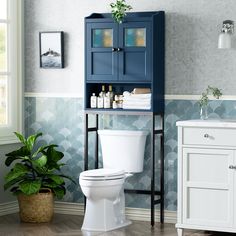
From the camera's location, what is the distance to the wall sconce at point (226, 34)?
5.81m

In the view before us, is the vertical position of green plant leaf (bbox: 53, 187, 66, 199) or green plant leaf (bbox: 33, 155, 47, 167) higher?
green plant leaf (bbox: 33, 155, 47, 167)

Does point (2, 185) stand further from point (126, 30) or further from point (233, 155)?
point (233, 155)

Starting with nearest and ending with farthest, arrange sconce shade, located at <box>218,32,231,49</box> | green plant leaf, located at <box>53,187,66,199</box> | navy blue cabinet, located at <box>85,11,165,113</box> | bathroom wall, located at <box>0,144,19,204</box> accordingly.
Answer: sconce shade, located at <box>218,32,231,49</box> < navy blue cabinet, located at <box>85,11,165,113</box> < green plant leaf, located at <box>53,187,66,199</box> < bathroom wall, located at <box>0,144,19,204</box>

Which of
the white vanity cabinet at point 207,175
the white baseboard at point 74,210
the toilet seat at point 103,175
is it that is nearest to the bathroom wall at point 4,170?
the white baseboard at point 74,210

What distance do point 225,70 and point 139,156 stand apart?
41.9 inches

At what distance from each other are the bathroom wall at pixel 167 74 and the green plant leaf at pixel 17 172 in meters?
0.56

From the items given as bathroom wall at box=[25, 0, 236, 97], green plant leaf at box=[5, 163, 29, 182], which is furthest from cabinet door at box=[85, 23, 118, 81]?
green plant leaf at box=[5, 163, 29, 182]

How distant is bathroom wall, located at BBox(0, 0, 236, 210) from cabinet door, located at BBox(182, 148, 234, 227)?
0.59 m

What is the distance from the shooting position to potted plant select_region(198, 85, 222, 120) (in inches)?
232

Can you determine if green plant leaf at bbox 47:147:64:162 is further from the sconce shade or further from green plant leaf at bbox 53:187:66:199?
the sconce shade

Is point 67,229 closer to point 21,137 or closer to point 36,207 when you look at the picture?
point 36,207

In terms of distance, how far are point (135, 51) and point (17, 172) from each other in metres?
1.49

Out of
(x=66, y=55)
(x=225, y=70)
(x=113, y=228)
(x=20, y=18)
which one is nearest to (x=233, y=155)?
(x=225, y=70)

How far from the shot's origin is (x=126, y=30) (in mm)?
6109
